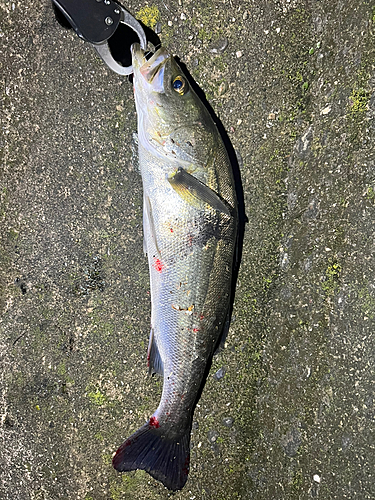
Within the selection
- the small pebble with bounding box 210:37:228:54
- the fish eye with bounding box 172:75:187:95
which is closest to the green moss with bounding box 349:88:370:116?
the small pebble with bounding box 210:37:228:54

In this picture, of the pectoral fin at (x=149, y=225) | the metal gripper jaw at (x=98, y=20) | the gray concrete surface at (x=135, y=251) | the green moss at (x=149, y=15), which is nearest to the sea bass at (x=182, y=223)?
the pectoral fin at (x=149, y=225)

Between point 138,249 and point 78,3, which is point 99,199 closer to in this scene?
point 138,249

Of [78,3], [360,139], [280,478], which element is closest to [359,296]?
[360,139]

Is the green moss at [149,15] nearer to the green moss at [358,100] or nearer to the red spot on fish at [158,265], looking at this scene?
the green moss at [358,100]

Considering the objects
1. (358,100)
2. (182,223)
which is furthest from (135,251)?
(358,100)

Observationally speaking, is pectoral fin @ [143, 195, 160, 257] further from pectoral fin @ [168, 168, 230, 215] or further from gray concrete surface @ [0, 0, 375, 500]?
gray concrete surface @ [0, 0, 375, 500]

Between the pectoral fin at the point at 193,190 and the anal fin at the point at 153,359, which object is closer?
the pectoral fin at the point at 193,190

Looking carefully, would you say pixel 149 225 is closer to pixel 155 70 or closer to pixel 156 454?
pixel 155 70
